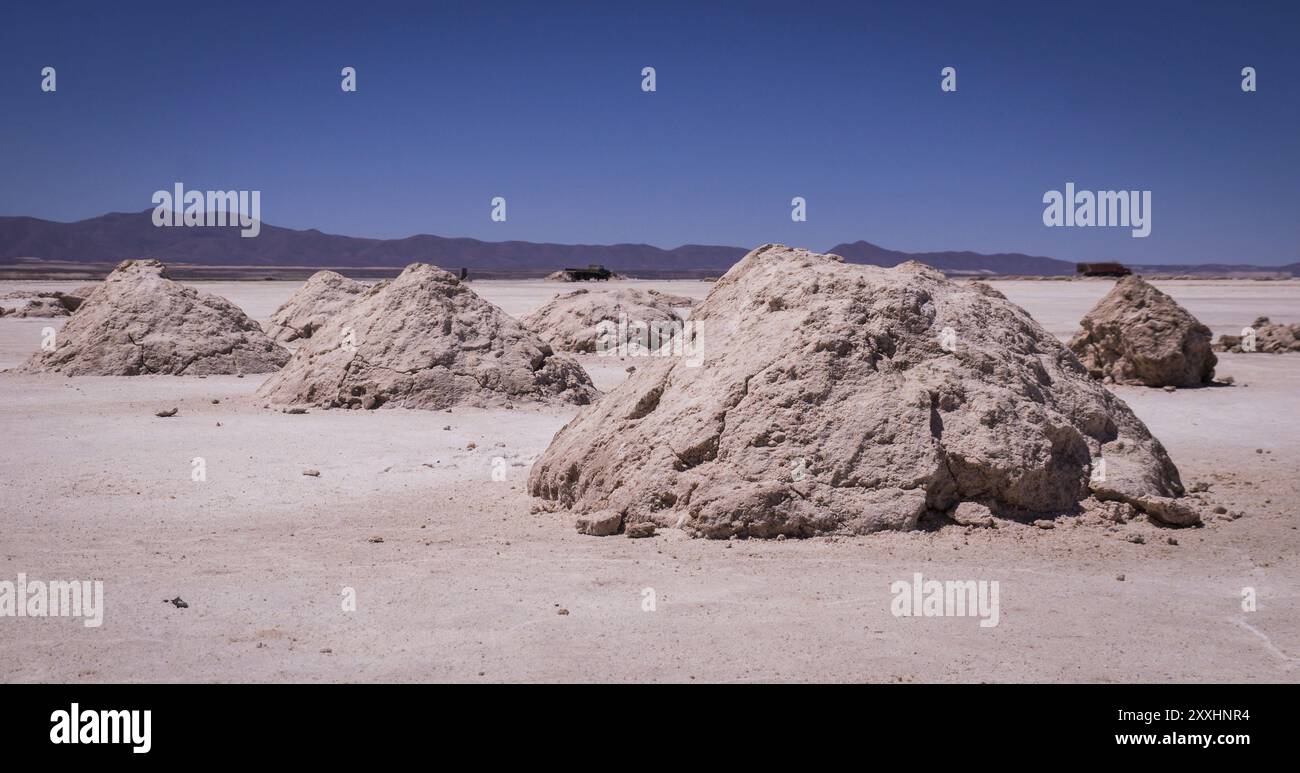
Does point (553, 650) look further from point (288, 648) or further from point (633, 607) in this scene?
point (288, 648)

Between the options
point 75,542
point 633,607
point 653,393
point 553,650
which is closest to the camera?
point 553,650

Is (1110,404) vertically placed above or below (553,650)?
above

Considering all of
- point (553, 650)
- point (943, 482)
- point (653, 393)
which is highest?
point (653, 393)

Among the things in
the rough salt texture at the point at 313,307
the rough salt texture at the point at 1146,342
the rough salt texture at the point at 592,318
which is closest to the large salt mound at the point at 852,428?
the rough salt texture at the point at 1146,342

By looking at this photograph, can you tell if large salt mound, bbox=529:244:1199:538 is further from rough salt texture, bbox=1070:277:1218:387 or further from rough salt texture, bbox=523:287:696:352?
rough salt texture, bbox=523:287:696:352

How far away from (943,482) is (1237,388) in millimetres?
9492

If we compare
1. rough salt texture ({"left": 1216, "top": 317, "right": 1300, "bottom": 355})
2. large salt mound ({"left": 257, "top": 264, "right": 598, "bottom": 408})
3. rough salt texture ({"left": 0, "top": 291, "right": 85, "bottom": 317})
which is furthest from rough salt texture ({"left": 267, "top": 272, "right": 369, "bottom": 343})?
rough salt texture ({"left": 1216, "top": 317, "right": 1300, "bottom": 355})

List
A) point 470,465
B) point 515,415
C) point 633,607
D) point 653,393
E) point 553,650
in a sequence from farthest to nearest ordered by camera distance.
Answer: point 515,415 → point 470,465 → point 653,393 → point 633,607 → point 553,650

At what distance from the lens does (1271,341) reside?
17.8 meters

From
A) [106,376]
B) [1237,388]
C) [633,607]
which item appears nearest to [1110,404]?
[633,607]

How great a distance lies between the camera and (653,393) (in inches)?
264

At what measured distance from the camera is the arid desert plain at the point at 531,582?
3.88 m

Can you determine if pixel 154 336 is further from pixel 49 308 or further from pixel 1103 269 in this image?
pixel 1103 269

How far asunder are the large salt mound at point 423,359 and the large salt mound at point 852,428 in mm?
4433
